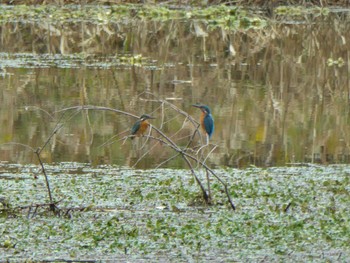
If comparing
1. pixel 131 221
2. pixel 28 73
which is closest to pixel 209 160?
pixel 131 221

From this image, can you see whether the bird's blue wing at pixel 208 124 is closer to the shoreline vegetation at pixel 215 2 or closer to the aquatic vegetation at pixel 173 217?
the aquatic vegetation at pixel 173 217

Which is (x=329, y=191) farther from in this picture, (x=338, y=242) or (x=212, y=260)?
(x=212, y=260)

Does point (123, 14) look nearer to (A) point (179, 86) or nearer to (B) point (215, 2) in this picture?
(B) point (215, 2)

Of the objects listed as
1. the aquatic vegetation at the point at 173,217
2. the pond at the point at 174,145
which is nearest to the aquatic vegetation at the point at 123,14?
the pond at the point at 174,145

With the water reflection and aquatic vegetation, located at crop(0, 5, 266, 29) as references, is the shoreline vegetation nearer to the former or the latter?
aquatic vegetation, located at crop(0, 5, 266, 29)

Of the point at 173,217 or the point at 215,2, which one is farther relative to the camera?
the point at 215,2

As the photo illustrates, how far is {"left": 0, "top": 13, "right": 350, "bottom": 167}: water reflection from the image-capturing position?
942cm

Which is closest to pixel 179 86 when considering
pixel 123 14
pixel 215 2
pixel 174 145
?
pixel 174 145

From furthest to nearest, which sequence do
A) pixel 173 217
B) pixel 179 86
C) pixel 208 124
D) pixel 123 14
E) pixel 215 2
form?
1. pixel 215 2
2. pixel 123 14
3. pixel 179 86
4. pixel 208 124
5. pixel 173 217

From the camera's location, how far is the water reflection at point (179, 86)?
371 inches

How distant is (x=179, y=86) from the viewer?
45.3ft

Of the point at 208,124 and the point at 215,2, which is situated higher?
the point at 208,124

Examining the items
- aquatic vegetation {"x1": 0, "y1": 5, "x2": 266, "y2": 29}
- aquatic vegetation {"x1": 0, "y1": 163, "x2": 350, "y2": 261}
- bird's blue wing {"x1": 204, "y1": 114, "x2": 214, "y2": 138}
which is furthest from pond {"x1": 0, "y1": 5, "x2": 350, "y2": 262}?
aquatic vegetation {"x1": 0, "y1": 5, "x2": 266, "y2": 29}

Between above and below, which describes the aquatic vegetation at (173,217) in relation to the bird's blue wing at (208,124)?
below
